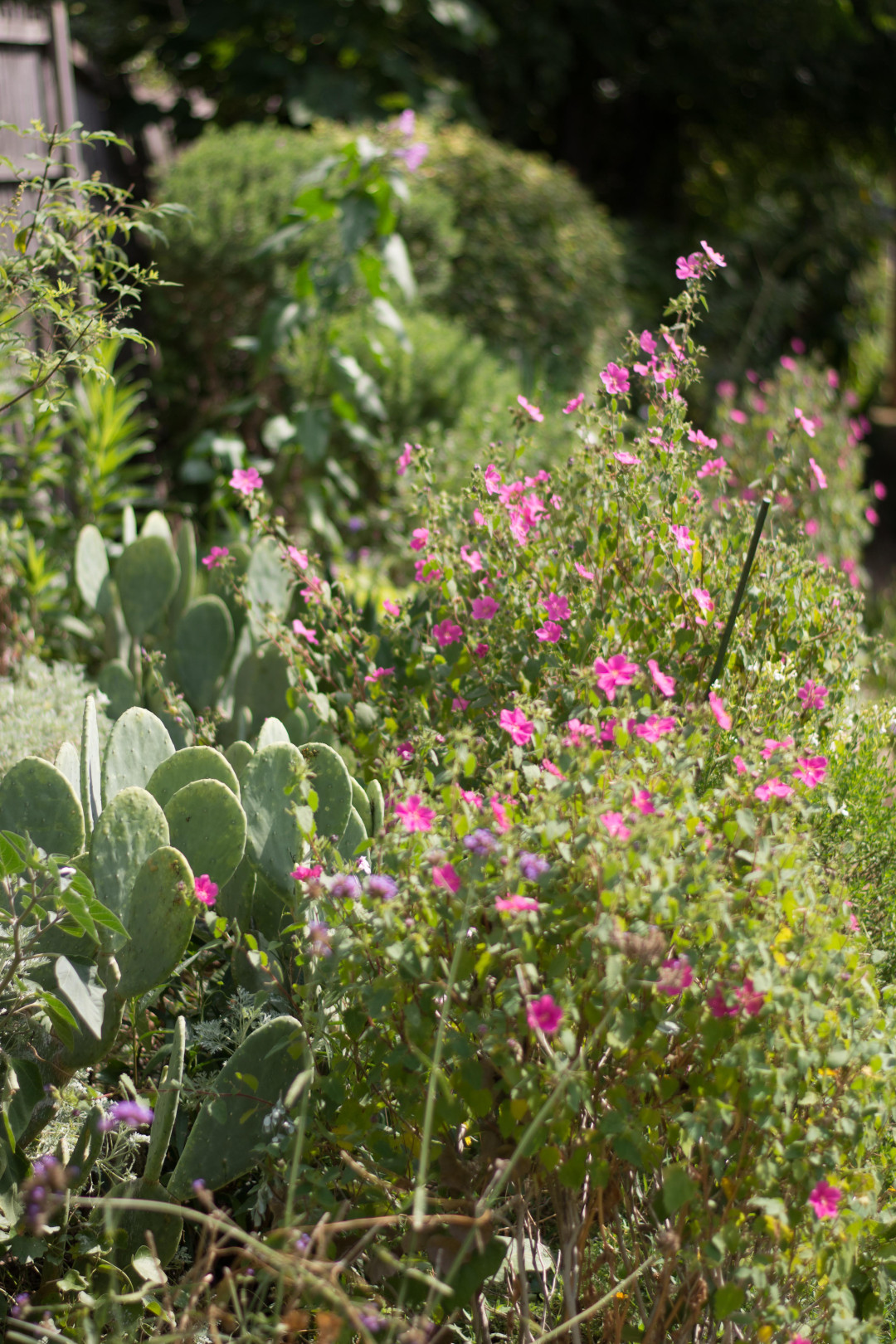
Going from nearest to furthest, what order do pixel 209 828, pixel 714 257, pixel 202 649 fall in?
pixel 209 828 → pixel 714 257 → pixel 202 649

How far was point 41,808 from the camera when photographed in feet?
5.58

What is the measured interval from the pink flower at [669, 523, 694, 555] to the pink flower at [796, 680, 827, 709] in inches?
12.4

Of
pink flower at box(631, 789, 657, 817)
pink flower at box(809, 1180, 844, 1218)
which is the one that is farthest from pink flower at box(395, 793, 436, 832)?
pink flower at box(809, 1180, 844, 1218)

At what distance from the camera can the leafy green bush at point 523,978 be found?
47.0 inches

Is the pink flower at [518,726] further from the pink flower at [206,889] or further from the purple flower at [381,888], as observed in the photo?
the pink flower at [206,889]

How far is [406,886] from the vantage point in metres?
1.34

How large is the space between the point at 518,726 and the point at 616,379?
73cm

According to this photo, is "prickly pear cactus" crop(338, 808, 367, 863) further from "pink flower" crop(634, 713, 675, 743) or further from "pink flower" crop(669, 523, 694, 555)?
"pink flower" crop(669, 523, 694, 555)

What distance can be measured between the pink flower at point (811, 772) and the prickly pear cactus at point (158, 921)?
846 millimetres

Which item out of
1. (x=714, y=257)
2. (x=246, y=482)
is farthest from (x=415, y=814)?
(x=714, y=257)

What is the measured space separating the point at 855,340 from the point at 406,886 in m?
10.2

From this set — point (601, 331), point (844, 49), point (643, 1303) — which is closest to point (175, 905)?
point (643, 1303)

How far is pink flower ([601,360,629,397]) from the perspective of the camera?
1.84 metres

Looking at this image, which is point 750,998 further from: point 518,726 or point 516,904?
point 518,726
